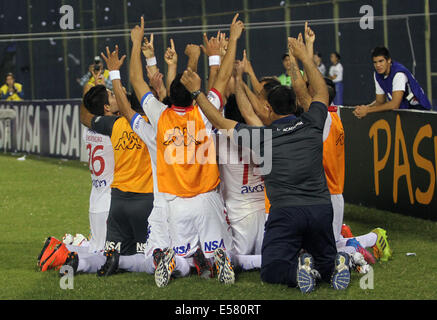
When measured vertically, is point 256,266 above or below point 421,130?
below

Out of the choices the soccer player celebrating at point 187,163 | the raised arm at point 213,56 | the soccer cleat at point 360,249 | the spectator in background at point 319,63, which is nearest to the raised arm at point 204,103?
the soccer player celebrating at point 187,163

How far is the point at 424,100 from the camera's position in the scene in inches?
430

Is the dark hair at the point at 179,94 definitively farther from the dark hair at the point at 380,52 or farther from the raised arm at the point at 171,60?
the dark hair at the point at 380,52

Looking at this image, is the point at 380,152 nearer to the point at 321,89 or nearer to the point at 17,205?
the point at 321,89

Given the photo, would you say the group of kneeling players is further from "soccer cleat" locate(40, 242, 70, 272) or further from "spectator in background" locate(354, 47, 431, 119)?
"spectator in background" locate(354, 47, 431, 119)

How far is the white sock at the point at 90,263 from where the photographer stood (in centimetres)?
752

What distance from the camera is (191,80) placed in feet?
22.2

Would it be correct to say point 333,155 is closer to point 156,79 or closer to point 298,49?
point 298,49

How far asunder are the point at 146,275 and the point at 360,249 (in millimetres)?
2002

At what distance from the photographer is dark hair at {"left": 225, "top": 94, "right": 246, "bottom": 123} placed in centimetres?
789

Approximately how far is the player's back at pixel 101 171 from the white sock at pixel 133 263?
30.5 inches

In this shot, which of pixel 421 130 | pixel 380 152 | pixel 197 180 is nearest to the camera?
pixel 197 180
